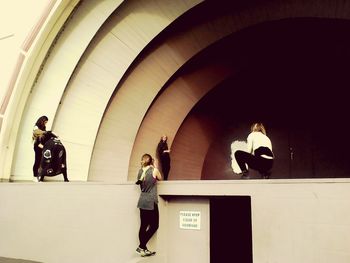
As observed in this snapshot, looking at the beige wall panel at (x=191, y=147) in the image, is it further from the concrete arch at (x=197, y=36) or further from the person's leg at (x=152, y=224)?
the person's leg at (x=152, y=224)

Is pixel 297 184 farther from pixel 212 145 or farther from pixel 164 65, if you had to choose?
pixel 212 145

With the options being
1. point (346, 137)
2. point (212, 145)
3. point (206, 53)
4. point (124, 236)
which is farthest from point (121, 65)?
point (346, 137)

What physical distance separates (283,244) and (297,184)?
967 mm

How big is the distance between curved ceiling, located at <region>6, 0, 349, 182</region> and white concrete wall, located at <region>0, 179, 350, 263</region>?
291 cm

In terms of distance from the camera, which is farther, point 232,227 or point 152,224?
point 232,227

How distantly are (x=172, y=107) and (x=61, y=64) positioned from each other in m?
5.61

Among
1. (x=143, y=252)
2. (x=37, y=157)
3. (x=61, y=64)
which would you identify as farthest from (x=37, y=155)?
(x=143, y=252)

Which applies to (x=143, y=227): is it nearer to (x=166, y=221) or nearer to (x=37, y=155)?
(x=166, y=221)

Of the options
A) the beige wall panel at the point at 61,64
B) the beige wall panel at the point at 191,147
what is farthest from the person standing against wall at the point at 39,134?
the beige wall panel at the point at 191,147

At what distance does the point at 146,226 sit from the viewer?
555cm

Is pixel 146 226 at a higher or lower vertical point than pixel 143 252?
higher

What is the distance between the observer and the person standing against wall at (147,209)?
550 centimetres

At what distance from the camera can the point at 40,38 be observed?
30.1ft

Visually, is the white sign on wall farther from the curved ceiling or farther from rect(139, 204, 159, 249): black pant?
the curved ceiling
